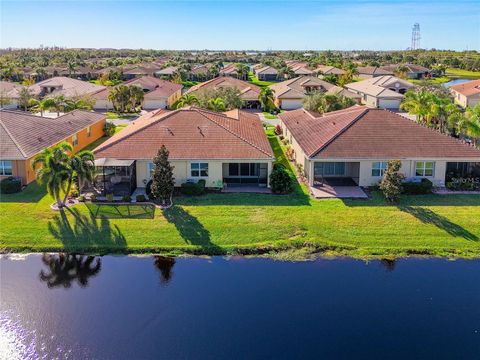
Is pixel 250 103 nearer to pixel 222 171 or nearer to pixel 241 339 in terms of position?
pixel 222 171

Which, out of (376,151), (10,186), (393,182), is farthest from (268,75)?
(10,186)

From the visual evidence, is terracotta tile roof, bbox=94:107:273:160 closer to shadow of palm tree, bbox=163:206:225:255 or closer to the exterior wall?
the exterior wall

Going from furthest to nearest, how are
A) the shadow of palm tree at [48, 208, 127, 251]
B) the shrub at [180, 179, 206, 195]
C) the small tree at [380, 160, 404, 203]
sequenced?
1. the shrub at [180, 179, 206, 195]
2. the small tree at [380, 160, 404, 203]
3. the shadow of palm tree at [48, 208, 127, 251]

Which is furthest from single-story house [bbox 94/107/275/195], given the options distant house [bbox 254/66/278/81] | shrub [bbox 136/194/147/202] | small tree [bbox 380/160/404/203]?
distant house [bbox 254/66/278/81]

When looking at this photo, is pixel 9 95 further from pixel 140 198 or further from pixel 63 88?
pixel 140 198

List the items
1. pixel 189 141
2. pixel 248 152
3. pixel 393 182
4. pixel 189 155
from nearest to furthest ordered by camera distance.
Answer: pixel 393 182 < pixel 189 155 < pixel 248 152 < pixel 189 141

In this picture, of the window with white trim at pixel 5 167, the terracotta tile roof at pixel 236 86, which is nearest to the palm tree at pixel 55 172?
the window with white trim at pixel 5 167
